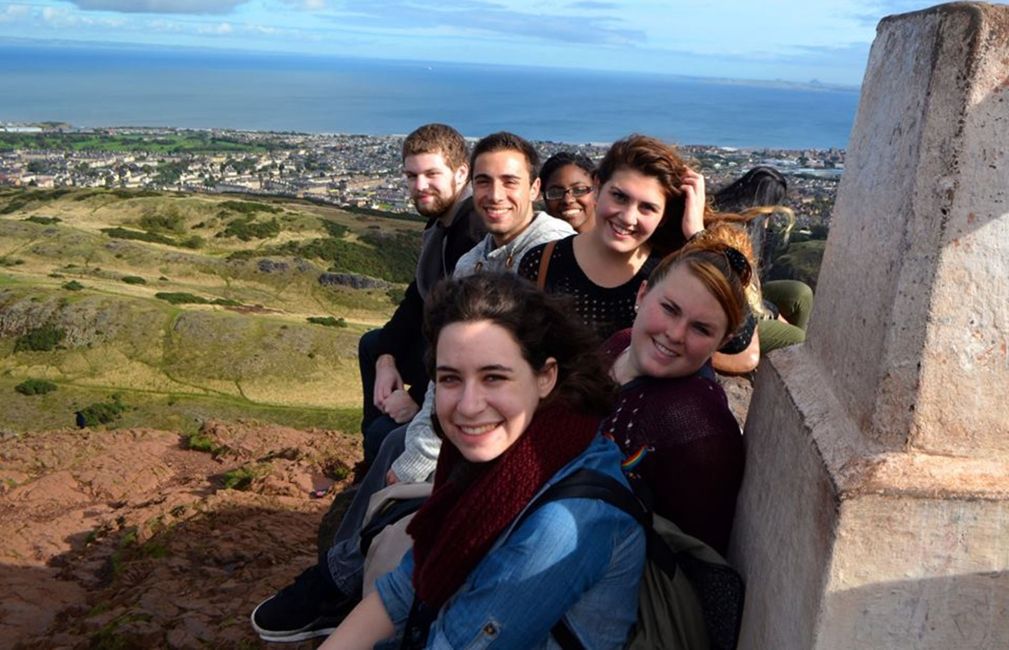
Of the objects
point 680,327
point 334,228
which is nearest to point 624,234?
point 680,327

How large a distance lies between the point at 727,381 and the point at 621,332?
49.7 inches

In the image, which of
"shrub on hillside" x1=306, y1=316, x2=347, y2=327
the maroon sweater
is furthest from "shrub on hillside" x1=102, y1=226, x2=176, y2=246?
the maroon sweater

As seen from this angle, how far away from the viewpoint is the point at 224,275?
38469mm

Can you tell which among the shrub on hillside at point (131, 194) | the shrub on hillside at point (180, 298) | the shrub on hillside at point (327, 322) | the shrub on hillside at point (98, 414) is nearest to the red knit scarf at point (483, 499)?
the shrub on hillside at point (98, 414)

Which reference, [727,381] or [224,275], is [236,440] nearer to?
[727,381]

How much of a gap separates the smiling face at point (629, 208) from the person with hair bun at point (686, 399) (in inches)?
22.8

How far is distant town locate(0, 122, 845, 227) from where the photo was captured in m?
84.6

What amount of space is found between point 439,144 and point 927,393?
3328 mm

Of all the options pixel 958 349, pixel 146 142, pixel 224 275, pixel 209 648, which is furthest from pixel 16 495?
pixel 146 142

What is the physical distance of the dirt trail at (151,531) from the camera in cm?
483

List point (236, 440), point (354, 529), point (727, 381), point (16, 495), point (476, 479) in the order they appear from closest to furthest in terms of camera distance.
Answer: point (476, 479) < point (354, 529) < point (727, 381) < point (16, 495) < point (236, 440)

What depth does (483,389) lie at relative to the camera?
7.60ft

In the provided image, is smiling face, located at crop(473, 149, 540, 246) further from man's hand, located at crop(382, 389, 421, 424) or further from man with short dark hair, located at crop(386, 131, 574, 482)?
man's hand, located at crop(382, 389, 421, 424)

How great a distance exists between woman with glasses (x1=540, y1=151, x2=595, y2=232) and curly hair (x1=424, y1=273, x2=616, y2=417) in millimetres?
2702
